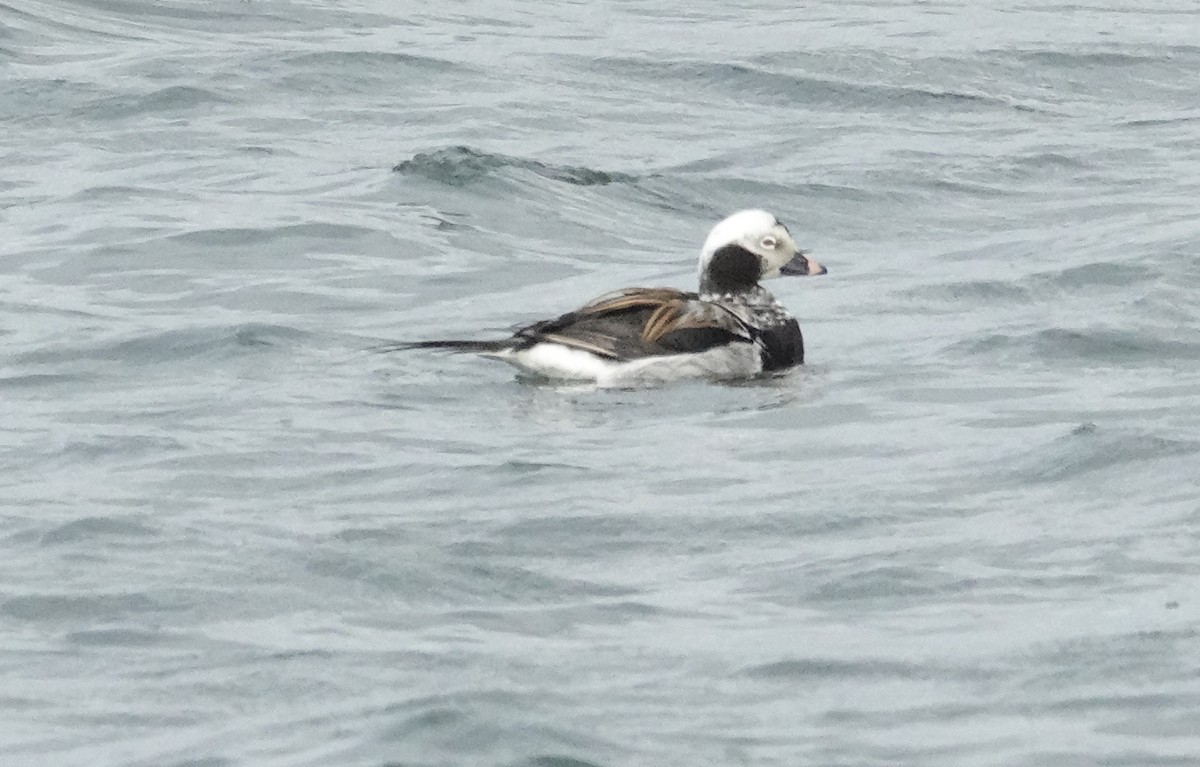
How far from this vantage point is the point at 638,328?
11.8 m

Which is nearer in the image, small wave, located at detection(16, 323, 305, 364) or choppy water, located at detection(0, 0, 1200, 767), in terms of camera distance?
choppy water, located at detection(0, 0, 1200, 767)

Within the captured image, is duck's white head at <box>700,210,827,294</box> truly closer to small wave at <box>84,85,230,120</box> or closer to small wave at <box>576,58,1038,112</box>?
small wave at <box>84,85,230,120</box>

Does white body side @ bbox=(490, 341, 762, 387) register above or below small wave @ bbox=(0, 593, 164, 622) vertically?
below

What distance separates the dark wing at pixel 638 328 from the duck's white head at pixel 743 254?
616mm

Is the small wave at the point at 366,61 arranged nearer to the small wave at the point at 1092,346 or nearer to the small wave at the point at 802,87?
the small wave at the point at 802,87

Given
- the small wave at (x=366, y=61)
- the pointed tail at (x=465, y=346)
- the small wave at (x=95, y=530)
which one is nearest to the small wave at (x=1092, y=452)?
the pointed tail at (x=465, y=346)

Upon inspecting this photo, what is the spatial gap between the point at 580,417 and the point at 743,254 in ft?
6.81

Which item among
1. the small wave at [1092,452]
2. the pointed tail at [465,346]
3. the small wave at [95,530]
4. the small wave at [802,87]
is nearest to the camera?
the small wave at [95,530]

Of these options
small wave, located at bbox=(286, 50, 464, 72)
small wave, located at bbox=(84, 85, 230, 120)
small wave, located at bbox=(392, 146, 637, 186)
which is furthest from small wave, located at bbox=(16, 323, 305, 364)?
small wave, located at bbox=(286, 50, 464, 72)

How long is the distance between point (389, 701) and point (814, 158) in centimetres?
1161

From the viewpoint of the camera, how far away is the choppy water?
22.9 ft

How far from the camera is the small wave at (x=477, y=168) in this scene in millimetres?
16672

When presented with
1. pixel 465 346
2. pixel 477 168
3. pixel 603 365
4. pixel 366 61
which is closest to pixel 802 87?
pixel 366 61

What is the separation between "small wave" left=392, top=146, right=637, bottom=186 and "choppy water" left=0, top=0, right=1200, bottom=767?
43 mm
